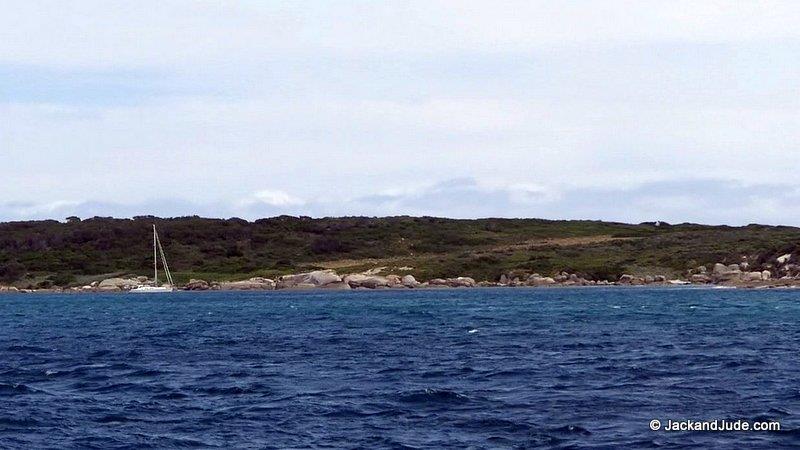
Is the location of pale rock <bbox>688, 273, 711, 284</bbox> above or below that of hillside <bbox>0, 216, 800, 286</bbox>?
below

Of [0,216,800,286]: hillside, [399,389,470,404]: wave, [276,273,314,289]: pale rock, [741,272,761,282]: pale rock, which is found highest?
[0,216,800,286]: hillside

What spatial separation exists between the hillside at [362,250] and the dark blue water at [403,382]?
80220 millimetres

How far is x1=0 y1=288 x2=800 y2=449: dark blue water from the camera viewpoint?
87.0ft

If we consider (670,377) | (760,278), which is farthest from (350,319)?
(760,278)

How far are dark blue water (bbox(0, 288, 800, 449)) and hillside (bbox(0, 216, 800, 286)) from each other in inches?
3158

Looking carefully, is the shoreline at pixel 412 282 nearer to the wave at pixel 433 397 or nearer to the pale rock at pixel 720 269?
the pale rock at pixel 720 269

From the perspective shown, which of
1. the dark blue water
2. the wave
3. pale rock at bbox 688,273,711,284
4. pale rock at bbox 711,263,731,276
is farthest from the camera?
pale rock at bbox 688,273,711,284

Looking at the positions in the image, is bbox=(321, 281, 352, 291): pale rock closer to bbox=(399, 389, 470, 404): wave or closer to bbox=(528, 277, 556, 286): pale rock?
bbox=(528, 277, 556, 286): pale rock

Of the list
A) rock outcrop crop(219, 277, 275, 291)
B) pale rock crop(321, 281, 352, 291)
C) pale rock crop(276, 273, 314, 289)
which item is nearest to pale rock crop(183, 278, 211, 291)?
rock outcrop crop(219, 277, 275, 291)

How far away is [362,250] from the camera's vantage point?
177625mm

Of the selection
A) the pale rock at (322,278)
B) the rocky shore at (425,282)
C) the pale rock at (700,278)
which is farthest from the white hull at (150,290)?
the pale rock at (700,278)

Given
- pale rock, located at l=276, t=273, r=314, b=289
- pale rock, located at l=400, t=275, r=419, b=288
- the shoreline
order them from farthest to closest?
pale rock, located at l=276, t=273, r=314, b=289 → pale rock, located at l=400, t=275, r=419, b=288 → the shoreline

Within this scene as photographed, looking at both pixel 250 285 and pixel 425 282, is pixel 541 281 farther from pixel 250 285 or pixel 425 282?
pixel 250 285

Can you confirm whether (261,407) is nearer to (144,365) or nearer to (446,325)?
(144,365)
